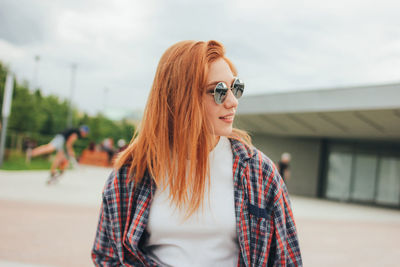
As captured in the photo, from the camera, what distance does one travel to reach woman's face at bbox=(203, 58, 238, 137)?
5.11ft

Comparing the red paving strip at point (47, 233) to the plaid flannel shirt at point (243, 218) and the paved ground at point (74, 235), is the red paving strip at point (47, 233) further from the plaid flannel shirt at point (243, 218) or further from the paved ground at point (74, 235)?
the plaid flannel shirt at point (243, 218)

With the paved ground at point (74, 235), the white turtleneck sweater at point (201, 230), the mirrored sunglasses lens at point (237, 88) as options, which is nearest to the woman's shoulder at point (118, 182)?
the white turtleneck sweater at point (201, 230)

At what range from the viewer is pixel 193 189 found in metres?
1.55

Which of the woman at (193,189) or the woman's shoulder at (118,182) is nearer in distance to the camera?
the woman at (193,189)

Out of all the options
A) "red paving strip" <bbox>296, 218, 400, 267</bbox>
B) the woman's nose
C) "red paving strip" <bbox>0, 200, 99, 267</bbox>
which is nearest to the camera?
the woman's nose

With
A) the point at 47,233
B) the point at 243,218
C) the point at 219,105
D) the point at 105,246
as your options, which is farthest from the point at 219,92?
the point at 47,233

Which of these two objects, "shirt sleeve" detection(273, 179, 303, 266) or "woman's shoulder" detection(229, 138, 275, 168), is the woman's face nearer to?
"woman's shoulder" detection(229, 138, 275, 168)

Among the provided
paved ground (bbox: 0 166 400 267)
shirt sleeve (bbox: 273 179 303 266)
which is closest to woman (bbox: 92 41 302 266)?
shirt sleeve (bbox: 273 179 303 266)

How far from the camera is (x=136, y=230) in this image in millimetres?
1536

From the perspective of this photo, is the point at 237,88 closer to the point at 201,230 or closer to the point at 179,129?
the point at 179,129

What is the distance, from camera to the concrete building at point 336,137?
14.2 metres

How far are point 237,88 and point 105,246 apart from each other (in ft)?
2.90

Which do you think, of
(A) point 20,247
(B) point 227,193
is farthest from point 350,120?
(B) point 227,193

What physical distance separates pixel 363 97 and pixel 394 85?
1.12 meters
